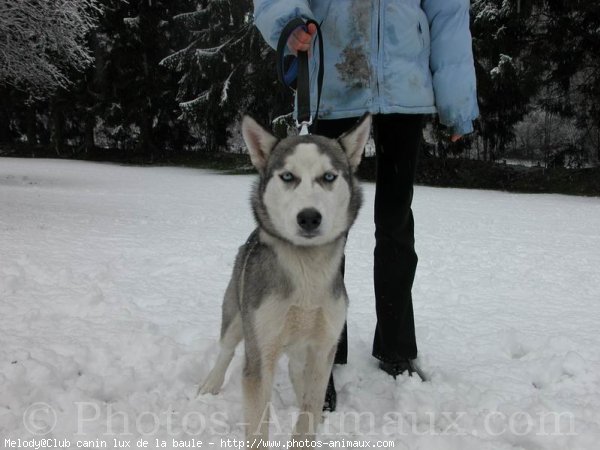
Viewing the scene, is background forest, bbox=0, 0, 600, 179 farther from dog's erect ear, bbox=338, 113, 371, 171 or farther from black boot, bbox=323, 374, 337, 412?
black boot, bbox=323, 374, 337, 412

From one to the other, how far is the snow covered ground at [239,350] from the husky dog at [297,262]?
1.22ft

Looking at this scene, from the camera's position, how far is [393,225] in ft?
10.1

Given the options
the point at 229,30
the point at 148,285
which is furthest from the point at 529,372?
the point at 229,30

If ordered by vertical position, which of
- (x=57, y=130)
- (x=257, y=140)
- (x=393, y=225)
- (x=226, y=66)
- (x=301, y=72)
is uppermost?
(x=226, y=66)

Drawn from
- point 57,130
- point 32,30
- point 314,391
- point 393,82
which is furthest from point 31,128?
point 314,391

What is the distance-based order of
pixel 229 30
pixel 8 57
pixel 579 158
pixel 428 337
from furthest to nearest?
1. pixel 229 30
2. pixel 579 158
3. pixel 8 57
4. pixel 428 337

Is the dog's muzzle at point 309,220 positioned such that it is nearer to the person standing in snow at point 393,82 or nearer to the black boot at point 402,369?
the person standing in snow at point 393,82

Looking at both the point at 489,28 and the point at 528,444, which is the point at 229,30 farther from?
the point at 528,444

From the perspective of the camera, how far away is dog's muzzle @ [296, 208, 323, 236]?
2221 mm

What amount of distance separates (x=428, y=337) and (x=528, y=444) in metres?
1.34

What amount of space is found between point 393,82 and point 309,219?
1.10m

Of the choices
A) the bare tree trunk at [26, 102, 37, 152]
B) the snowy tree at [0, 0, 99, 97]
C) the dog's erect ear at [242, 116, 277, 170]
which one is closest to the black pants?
the dog's erect ear at [242, 116, 277, 170]

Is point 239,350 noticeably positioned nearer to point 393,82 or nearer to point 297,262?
point 297,262

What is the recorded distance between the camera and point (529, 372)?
3.19 metres
